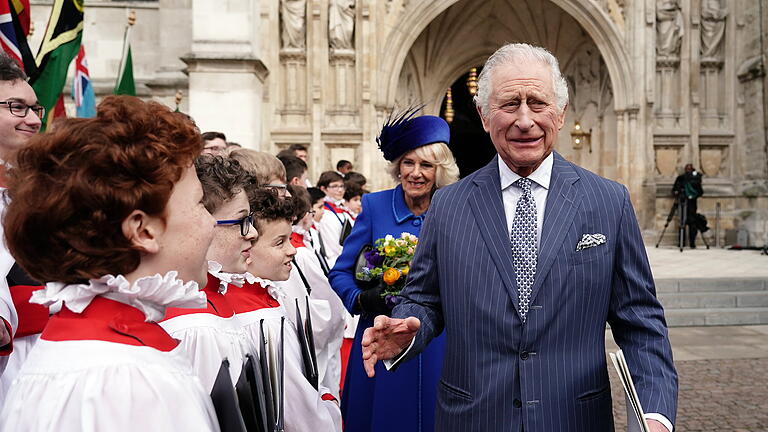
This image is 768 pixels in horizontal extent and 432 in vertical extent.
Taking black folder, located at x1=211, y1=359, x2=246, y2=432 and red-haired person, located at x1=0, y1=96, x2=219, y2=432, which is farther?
black folder, located at x1=211, y1=359, x2=246, y2=432

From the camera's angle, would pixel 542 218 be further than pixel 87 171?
Yes

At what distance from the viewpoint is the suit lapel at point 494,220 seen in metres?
2.04

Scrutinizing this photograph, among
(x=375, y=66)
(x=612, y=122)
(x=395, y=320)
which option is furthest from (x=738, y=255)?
(x=395, y=320)

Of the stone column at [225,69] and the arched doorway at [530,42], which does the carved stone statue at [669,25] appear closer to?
the arched doorway at [530,42]

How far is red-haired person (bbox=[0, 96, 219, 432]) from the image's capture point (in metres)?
1.19

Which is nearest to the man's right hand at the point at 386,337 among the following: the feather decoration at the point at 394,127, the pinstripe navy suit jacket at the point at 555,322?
the pinstripe navy suit jacket at the point at 555,322

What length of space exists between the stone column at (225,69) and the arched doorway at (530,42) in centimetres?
649

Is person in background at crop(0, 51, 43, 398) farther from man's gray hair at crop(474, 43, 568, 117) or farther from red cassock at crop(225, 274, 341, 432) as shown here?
man's gray hair at crop(474, 43, 568, 117)

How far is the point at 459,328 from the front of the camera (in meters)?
2.12

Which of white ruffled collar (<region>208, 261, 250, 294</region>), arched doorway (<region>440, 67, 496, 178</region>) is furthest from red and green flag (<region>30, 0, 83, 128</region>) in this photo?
arched doorway (<region>440, 67, 496, 178</region>)

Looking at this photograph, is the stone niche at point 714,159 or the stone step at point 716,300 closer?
the stone step at point 716,300

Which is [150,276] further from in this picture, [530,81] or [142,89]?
[142,89]

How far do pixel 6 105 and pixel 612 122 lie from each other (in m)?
15.8

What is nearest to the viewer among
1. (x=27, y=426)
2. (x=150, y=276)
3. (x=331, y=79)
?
(x=27, y=426)
